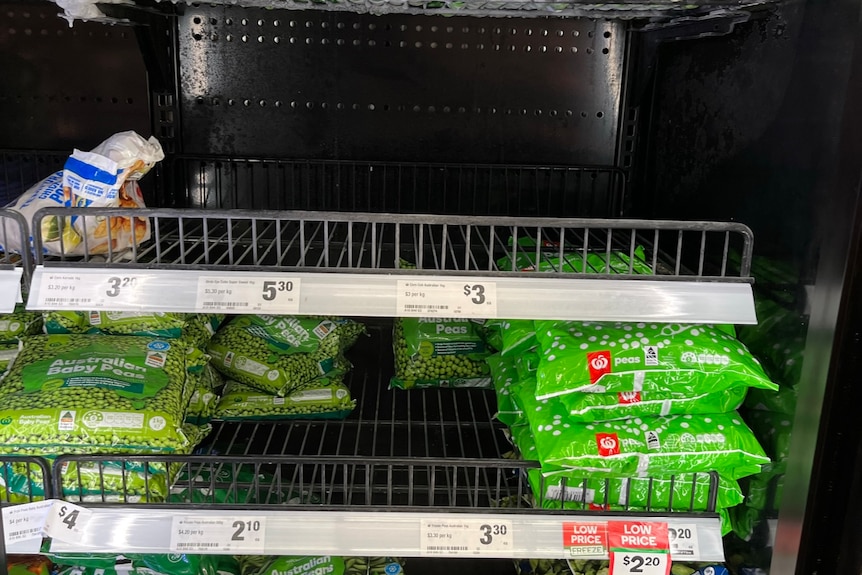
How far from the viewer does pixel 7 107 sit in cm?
141

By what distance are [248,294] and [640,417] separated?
64cm

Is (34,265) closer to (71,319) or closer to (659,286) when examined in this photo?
(71,319)

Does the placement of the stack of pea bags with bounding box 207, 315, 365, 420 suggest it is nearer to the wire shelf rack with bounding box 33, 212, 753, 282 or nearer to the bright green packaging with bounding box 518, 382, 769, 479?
the wire shelf rack with bounding box 33, 212, 753, 282

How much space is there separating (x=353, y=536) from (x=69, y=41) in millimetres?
1131

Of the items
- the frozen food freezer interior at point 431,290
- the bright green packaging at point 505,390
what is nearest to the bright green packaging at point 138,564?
the frozen food freezer interior at point 431,290

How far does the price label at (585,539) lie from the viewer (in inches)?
39.1

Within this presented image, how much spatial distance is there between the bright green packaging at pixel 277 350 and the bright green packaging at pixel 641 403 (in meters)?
0.56

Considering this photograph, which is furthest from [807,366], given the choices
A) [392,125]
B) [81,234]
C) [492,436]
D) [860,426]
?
[81,234]

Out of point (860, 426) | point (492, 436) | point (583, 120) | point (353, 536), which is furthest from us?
point (583, 120)

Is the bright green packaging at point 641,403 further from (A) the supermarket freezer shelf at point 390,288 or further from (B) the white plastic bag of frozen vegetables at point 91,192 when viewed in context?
(B) the white plastic bag of frozen vegetables at point 91,192

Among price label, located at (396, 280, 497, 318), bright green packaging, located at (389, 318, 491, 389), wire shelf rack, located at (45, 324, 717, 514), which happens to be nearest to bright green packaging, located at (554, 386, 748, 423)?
wire shelf rack, located at (45, 324, 717, 514)

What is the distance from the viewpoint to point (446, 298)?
2.97 ft

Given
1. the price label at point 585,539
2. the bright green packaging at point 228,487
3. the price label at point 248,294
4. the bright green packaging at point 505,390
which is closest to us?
the price label at point 248,294

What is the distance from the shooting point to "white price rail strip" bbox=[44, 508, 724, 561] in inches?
38.7
